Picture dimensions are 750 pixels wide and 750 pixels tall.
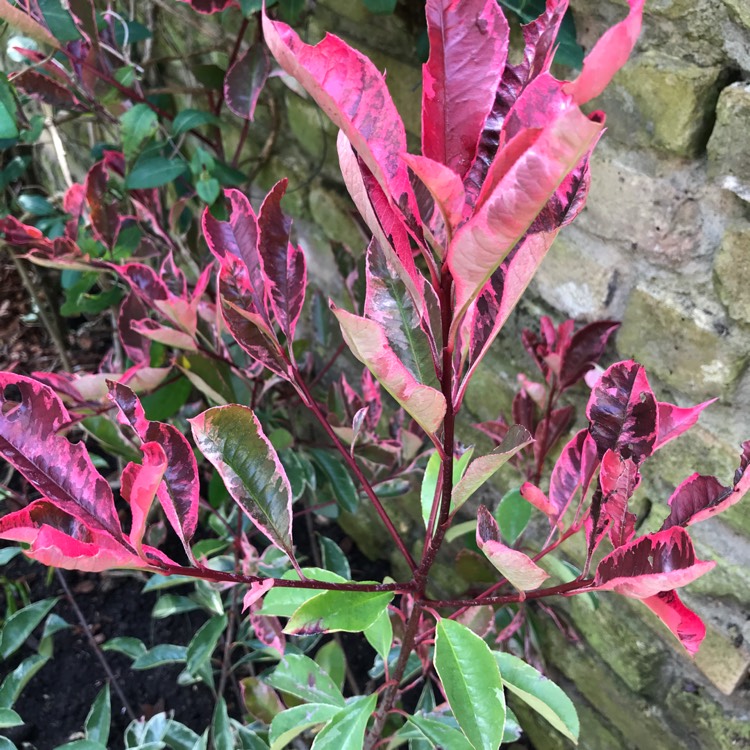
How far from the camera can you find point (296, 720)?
0.83 meters

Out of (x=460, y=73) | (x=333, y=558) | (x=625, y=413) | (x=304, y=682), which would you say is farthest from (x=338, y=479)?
(x=460, y=73)

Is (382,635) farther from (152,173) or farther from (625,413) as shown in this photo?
(152,173)


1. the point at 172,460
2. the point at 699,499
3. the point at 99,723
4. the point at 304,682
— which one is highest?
the point at 699,499

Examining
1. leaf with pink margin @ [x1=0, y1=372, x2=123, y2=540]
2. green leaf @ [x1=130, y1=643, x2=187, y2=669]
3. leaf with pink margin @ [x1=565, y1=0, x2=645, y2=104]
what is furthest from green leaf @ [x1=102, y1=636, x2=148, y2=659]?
leaf with pink margin @ [x1=565, y1=0, x2=645, y2=104]

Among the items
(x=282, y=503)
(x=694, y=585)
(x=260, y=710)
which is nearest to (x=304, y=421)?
(x=260, y=710)

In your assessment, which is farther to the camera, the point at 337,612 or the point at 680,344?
the point at 680,344

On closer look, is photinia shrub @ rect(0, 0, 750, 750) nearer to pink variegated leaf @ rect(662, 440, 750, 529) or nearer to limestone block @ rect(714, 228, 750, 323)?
pink variegated leaf @ rect(662, 440, 750, 529)

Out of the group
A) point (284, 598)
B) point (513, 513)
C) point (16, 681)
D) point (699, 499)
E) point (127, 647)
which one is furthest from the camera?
point (127, 647)

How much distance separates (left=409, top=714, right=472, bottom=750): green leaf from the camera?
2.46ft

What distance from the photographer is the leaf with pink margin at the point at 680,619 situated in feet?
1.64

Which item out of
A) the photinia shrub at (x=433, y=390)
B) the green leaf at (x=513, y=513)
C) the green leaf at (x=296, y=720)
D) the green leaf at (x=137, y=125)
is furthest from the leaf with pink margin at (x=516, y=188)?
the green leaf at (x=137, y=125)

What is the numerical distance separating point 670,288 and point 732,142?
20 cm

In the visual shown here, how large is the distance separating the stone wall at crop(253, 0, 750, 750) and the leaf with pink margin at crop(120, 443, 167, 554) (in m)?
0.68

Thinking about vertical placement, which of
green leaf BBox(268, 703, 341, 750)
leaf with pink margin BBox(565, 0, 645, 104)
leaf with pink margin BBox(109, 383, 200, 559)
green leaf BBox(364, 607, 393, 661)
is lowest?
green leaf BBox(268, 703, 341, 750)
